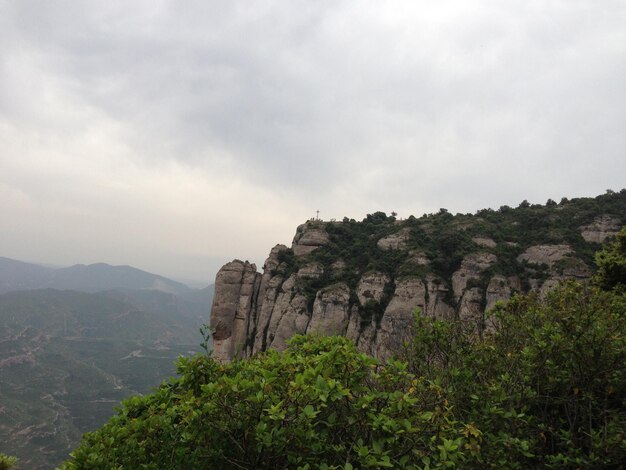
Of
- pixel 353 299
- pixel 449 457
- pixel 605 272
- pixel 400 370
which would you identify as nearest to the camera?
pixel 449 457

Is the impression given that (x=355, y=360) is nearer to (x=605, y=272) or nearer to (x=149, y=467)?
(x=149, y=467)

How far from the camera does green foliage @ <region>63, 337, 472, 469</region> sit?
552 centimetres

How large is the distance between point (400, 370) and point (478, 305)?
1721 inches

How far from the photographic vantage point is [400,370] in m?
7.11

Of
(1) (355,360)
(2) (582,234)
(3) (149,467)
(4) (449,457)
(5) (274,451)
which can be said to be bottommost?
(3) (149,467)

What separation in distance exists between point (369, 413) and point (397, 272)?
47424 mm

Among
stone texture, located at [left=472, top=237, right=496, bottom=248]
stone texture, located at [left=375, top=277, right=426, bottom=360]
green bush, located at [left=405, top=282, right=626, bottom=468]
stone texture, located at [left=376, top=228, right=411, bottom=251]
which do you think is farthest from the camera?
stone texture, located at [left=376, top=228, right=411, bottom=251]

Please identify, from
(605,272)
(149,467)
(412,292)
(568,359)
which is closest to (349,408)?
(149,467)

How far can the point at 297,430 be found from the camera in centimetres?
544

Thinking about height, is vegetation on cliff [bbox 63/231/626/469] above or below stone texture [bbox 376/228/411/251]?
below

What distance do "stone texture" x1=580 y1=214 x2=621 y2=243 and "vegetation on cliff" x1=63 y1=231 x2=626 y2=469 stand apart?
5120cm

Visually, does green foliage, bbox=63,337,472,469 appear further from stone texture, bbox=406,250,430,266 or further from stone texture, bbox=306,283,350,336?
stone texture, bbox=406,250,430,266

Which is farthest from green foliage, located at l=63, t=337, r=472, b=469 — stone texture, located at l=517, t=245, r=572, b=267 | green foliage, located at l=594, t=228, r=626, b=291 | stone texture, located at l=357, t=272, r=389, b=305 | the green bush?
stone texture, located at l=517, t=245, r=572, b=267

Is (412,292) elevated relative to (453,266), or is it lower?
lower
